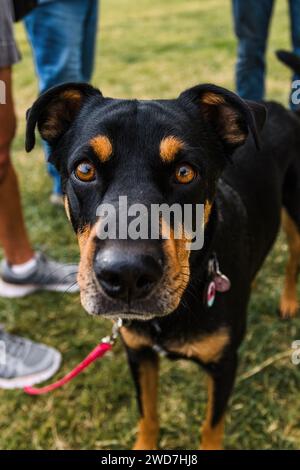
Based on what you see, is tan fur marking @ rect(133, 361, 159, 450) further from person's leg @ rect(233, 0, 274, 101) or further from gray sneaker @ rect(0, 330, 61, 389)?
person's leg @ rect(233, 0, 274, 101)

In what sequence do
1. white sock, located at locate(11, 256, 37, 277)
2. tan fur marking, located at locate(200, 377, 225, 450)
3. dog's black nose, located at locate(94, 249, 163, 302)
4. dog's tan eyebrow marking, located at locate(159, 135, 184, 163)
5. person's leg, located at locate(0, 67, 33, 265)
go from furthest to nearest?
1. white sock, located at locate(11, 256, 37, 277)
2. person's leg, located at locate(0, 67, 33, 265)
3. tan fur marking, located at locate(200, 377, 225, 450)
4. dog's tan eyebrow marking, located at locate(159, 135, 184, 163)
5. dog's black nose, located at locate(94, 249, 163, 302)

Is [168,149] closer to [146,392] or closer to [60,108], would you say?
[60,108]

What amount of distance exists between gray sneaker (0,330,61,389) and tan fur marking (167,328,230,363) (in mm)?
1203

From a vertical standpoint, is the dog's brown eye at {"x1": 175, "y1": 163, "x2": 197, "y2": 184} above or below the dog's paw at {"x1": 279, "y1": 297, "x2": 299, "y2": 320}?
above

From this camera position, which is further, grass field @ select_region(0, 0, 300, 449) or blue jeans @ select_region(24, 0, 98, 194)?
blue jeans @ select_region(24, 0, 98, 194)

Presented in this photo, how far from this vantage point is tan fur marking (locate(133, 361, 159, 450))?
8.47 ft

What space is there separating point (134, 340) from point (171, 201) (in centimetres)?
80

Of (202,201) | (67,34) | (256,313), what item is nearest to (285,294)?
(256,313)

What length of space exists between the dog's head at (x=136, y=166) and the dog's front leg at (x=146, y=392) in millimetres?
717

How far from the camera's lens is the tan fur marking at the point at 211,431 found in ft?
8.01

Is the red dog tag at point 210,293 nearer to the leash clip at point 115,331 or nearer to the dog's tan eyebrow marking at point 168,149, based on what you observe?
the leash clip at point 115,331

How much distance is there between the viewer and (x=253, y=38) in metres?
4.41

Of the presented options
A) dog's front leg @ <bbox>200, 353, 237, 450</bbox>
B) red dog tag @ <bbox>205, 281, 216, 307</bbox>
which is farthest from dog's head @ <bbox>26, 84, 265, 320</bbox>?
dog's front leg @ <bbox>200, 353, 237, 450</bbox>

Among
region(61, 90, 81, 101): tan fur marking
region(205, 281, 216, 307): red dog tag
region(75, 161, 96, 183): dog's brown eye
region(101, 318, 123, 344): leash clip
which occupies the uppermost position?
region(61, 90, 81, 101): tan fur marking
